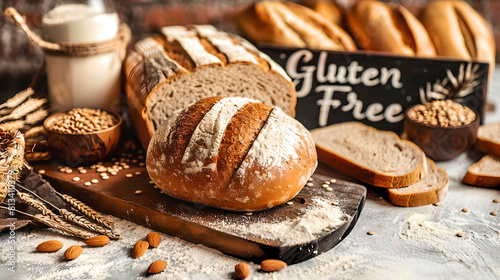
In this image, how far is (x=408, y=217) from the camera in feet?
6.55

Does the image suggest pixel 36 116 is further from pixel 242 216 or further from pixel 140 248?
pixel 242 216

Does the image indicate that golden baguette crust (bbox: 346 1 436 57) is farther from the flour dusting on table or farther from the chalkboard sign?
the flour dusting on table

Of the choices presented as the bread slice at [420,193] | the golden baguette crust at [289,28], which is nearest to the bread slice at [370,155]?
the bread slice at [420,193]

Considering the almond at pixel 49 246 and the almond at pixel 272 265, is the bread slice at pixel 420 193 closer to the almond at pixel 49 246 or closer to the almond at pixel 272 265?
the almond at pixel 272 265

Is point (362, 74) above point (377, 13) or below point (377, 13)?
below

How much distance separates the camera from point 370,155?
231 cm

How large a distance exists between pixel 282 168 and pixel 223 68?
697 mm

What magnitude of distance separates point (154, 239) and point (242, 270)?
38 cm

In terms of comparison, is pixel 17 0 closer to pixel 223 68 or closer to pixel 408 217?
pixel 223 68

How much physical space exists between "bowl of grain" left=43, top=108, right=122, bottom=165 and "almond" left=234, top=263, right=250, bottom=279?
0.94 metres

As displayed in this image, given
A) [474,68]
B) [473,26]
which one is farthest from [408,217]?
[473,26]

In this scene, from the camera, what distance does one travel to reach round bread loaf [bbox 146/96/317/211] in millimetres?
1756

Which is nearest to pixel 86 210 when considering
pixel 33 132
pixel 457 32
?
pixel 33 132

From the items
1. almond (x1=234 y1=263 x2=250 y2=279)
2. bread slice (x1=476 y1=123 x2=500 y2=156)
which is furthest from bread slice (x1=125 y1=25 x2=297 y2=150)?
bread slice (x1=476 y1=123 x2=500 y2=156)
